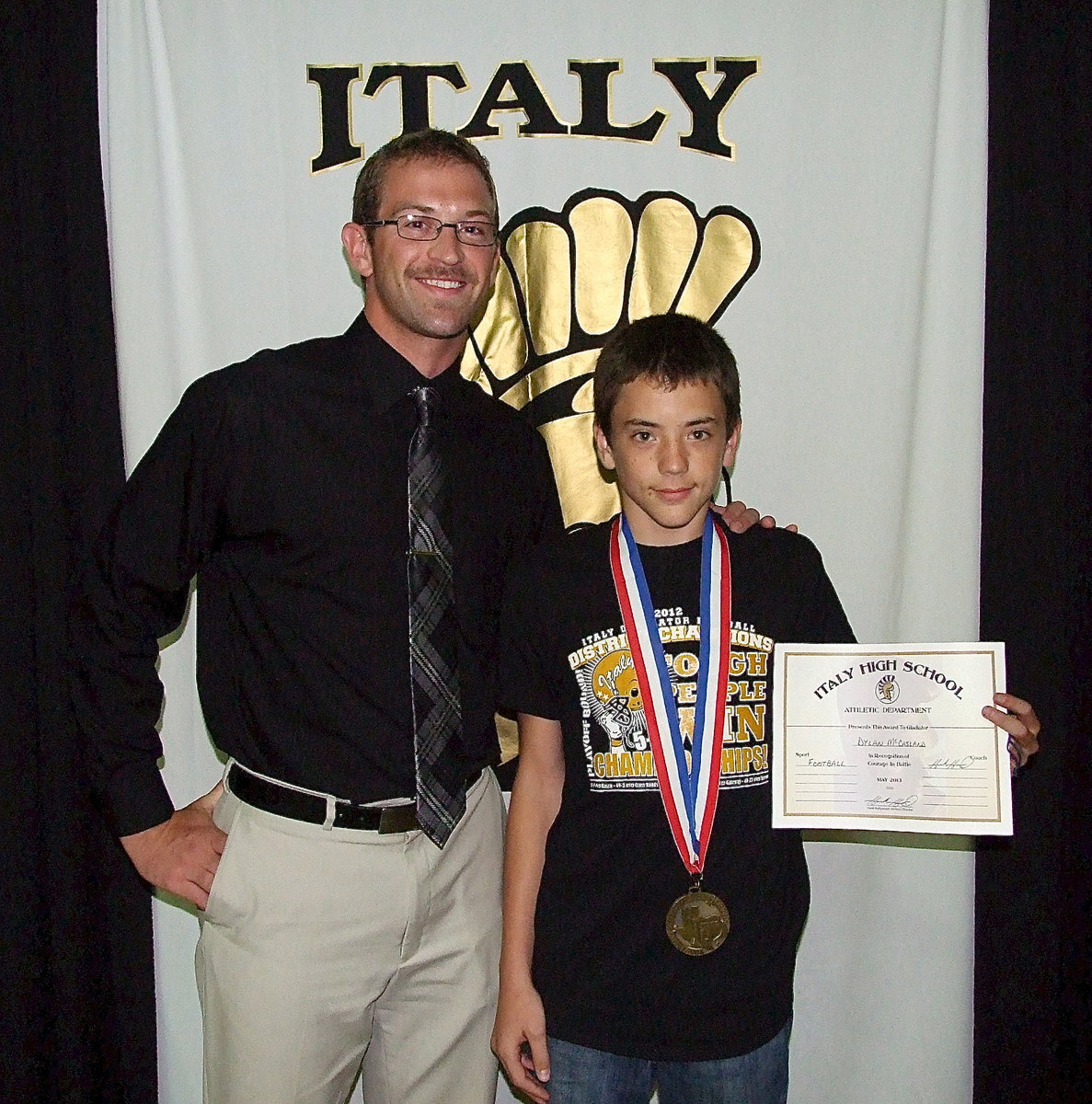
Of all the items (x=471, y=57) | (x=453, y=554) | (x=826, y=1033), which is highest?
(x=471, y=57)

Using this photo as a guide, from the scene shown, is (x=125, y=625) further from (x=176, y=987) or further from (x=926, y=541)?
(x=926, y=541)

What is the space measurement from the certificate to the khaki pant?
22.9 inches

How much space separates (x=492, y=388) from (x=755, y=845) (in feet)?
3.80

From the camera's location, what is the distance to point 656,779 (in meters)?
1.58

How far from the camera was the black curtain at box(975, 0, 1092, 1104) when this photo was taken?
213 centimetres

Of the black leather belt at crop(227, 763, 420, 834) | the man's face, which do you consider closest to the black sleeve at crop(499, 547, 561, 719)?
the black leather belt at crop(227, 763, 420, 834)

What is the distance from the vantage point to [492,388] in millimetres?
2305

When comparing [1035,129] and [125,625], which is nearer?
[125,625]

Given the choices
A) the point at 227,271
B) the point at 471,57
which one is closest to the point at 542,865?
the point at 227,271

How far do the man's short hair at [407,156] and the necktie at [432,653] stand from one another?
0.37 metres

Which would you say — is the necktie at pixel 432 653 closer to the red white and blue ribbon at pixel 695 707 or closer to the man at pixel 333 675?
the man at pixel 333 675

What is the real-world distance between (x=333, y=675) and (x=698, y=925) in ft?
2.22

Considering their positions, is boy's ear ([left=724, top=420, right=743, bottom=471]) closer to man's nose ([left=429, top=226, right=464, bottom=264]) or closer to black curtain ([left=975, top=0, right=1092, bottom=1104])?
man's nose ([left=429, top=226, right=464, bottom=264])
